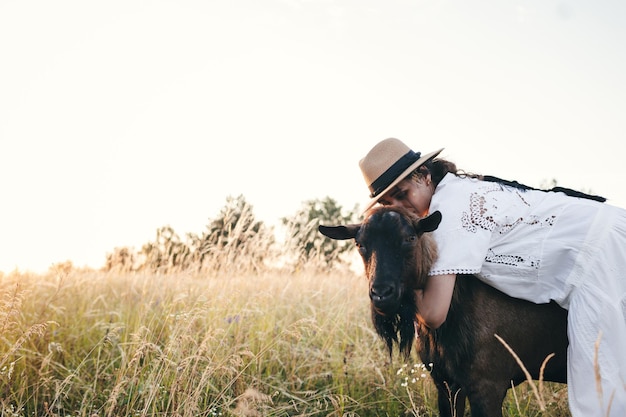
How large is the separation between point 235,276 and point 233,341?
1.50 meters

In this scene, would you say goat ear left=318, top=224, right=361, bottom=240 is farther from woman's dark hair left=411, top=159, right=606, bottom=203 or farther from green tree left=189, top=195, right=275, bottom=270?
green tree left=189, top=195, right=275, bottom=270

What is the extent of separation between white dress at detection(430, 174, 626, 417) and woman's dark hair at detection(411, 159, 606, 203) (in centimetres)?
13

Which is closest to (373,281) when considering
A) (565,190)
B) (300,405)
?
(565,190)

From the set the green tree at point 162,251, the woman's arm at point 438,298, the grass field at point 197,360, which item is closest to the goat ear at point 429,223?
the woman's arm at point 438,298

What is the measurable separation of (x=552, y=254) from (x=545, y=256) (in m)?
0.04

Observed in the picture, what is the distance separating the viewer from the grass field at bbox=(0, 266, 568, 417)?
314 centimetres

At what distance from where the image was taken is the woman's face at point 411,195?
2.94 metres

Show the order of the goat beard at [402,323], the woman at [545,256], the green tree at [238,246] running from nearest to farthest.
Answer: the woman at [545,256], the goat beard at [402,323], the green tree at [238,246]

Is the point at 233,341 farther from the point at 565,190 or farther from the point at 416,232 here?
the point at 565,190

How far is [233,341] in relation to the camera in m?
4.25

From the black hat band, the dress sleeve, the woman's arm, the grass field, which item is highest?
the black hat band

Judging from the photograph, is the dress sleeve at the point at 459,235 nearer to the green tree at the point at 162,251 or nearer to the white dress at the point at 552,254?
the white dress at the point at 552,254

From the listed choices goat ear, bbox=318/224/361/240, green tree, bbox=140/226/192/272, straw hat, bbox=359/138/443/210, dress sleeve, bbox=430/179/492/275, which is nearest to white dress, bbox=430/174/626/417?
dress sleeve, bbox=430/179/492/275

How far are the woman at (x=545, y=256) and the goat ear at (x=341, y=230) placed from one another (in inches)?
11.4
